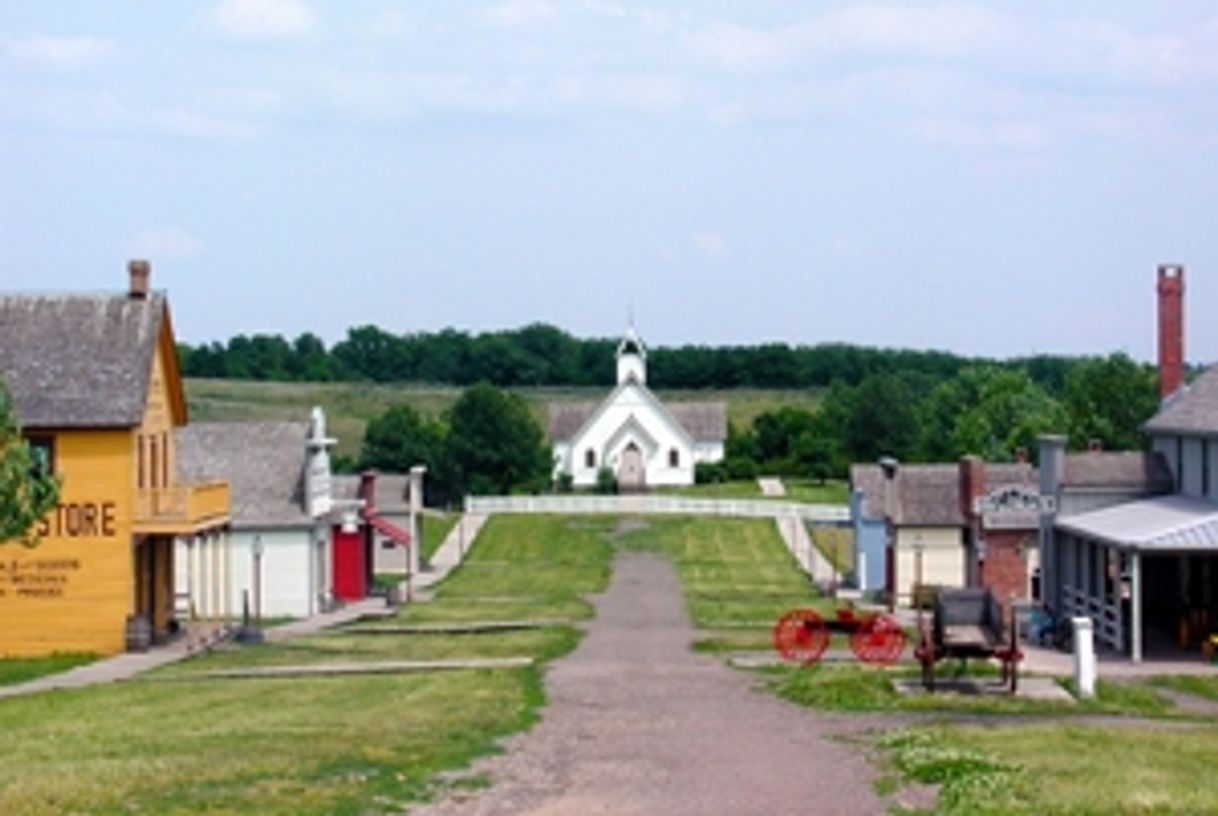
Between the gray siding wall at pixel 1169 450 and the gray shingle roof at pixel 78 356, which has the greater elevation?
the gray shingle roof at pixel 78 356

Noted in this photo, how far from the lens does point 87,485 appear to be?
4316 cm

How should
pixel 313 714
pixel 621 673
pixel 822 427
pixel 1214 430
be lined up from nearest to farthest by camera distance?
pixel 313 714, pixel 621 673, pixel 1214 430, pixel 822 427

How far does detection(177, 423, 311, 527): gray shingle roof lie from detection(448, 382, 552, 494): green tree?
39.2 m

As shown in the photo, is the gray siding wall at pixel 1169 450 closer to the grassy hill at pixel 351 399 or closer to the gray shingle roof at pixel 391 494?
the gray shingle roof at pixel 391 494

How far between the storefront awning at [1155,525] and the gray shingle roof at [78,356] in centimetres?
2003

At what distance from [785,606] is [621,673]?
2080 cm

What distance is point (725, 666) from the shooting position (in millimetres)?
34188

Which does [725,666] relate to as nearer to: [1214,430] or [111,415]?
[1214,430]

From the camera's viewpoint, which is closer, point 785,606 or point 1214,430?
point 1214,430

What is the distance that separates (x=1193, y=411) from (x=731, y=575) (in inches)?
1050

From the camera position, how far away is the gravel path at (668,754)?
60.1 ft

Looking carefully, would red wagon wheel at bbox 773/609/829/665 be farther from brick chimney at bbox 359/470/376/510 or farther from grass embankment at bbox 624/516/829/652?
brick chimney at bbox 359/470/376/510

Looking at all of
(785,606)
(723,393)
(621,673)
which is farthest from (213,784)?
(723,393)

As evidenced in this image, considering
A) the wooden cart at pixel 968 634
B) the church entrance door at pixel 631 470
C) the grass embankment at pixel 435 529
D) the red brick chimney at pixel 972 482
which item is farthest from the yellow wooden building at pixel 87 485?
the church entrance door at pixel 631 470
